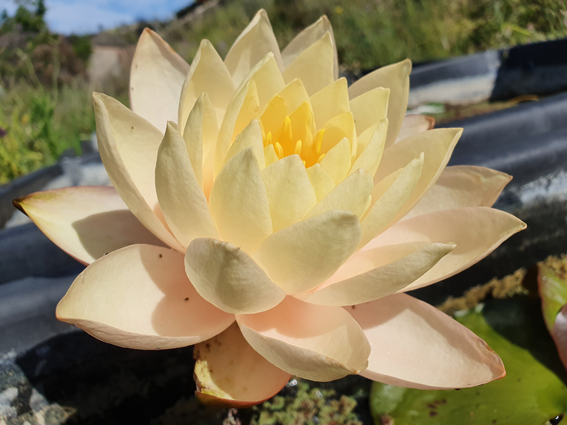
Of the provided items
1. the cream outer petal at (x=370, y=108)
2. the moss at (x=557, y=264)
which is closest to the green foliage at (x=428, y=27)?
the moss at (x=557, y=264)

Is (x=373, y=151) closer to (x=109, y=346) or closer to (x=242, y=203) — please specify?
(x=242, y=203)

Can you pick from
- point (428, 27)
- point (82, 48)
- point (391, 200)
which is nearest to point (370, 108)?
point (391, 200)

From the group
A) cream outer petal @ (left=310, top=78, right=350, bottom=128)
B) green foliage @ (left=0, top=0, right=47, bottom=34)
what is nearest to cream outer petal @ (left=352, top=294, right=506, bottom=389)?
cream outer petal @ (left=310, top=78, right=350, bottom=128)

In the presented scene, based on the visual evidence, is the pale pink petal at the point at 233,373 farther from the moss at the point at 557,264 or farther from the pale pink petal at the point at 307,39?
the moss at the point at 557,264

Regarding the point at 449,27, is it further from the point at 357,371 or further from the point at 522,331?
the point at 357,371

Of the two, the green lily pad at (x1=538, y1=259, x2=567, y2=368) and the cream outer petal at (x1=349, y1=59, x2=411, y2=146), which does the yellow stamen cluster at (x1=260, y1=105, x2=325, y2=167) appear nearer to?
the cream outer petal at (x1=349, y1=59, x2=411, y2=146)

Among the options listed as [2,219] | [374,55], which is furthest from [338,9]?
[2,219]
